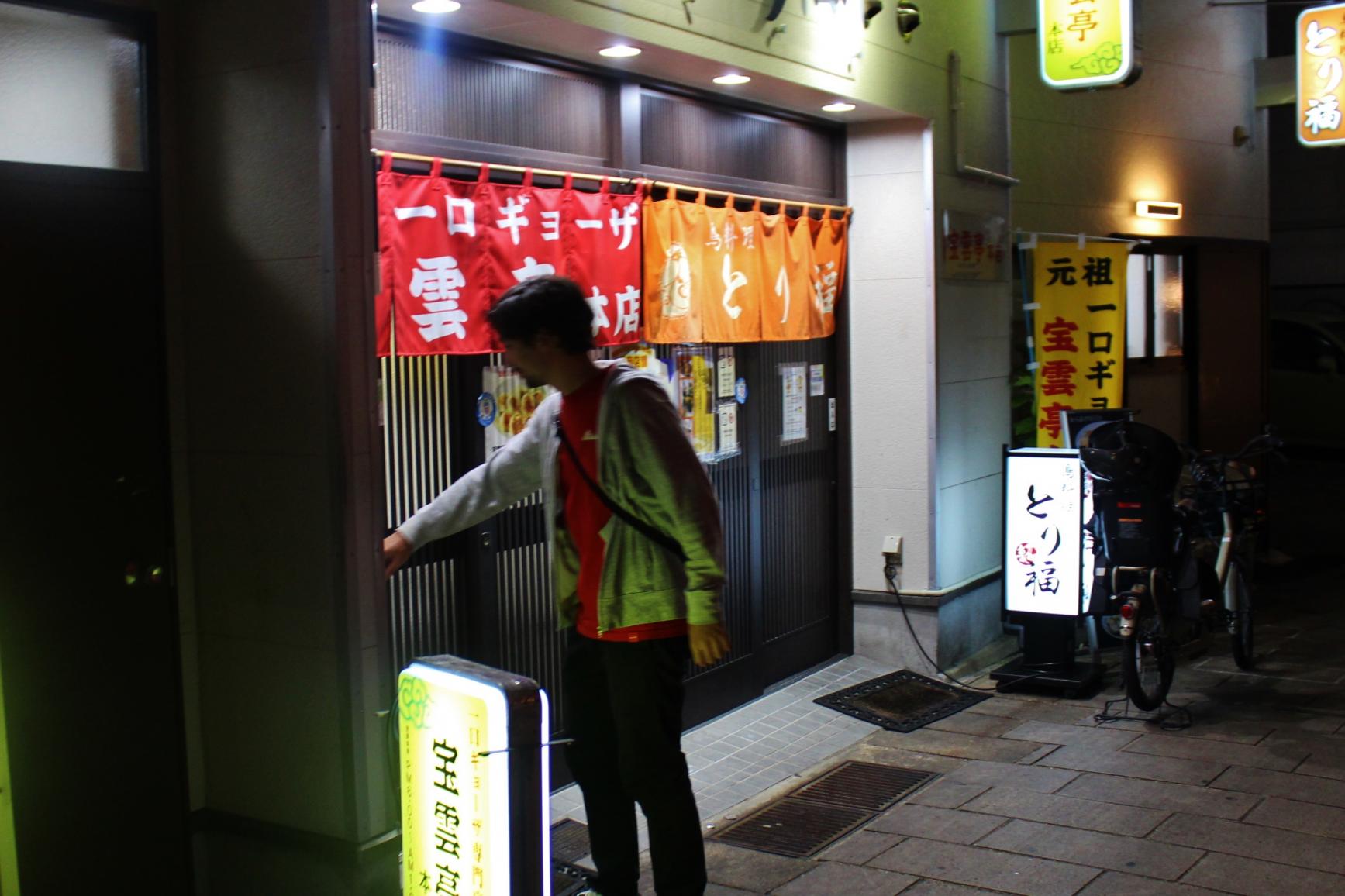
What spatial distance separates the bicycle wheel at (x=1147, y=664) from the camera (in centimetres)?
819

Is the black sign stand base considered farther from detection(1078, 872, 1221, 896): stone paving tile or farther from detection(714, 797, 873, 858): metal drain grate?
detection(1078, 872, 1221, 896): stone paving tile

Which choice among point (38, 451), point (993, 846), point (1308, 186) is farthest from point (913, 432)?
point (1308, 186)

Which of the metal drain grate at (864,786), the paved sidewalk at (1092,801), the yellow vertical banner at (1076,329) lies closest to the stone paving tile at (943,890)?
the paved sidewalk at (1092,801)

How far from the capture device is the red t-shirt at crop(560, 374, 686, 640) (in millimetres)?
4656

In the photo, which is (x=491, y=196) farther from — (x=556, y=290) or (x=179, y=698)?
(x=179, y=698)

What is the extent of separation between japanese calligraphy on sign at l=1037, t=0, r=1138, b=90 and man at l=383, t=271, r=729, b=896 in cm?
671

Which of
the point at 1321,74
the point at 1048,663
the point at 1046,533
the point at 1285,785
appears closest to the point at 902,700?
the point at 1048,663

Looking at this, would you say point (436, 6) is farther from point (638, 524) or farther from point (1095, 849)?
point (1095, 849)

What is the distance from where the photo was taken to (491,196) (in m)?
6.30

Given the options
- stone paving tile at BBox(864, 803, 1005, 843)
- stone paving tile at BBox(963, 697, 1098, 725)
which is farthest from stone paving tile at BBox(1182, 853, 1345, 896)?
stone paving tile at BBox(963, 697, 1098, 725)

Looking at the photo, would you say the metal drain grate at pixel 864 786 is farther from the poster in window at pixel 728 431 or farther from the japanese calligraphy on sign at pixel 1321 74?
the japanese calligraphy on sign at pixel 1321 74

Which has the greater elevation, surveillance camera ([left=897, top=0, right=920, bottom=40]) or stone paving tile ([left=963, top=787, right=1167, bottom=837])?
surveillance camera ([left=897, top=0, right=920, bottom=40])

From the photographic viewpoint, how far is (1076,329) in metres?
11.0

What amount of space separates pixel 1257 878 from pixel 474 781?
3.60 metres
